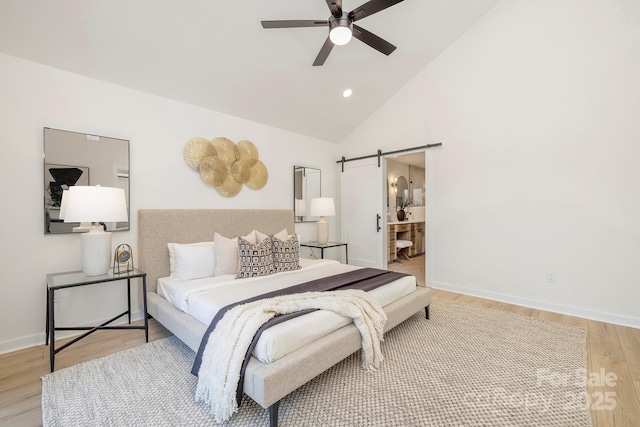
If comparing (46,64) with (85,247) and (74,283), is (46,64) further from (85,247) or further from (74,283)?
(74,283)

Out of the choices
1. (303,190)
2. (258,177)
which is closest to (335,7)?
(258,177)

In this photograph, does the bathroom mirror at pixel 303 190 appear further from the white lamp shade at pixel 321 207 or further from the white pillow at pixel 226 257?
the white pillow at pixel 226 257

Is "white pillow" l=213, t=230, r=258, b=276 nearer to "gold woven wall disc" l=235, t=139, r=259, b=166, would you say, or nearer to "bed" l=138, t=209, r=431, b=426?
"bed" l=138, t=209, r=431, b=426

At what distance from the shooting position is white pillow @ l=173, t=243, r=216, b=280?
287 centimetres

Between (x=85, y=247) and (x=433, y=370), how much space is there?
3.02m

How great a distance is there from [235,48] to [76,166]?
1959mm

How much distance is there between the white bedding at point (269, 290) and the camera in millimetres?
1682

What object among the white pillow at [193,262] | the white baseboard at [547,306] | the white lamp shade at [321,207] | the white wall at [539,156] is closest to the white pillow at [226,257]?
the white pillow at [193,262]

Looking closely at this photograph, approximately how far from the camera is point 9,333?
7.97ft

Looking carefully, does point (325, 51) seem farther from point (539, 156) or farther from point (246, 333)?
point (539, 156)

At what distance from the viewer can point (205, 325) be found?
2166 mm

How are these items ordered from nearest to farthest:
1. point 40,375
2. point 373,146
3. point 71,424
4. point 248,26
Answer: point 71,424 → point 40,375 → point 248,26 → point 373,146

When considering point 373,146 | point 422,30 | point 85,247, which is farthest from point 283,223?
point 422,30

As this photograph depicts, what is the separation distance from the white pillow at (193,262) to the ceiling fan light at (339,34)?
2359 millimetres
